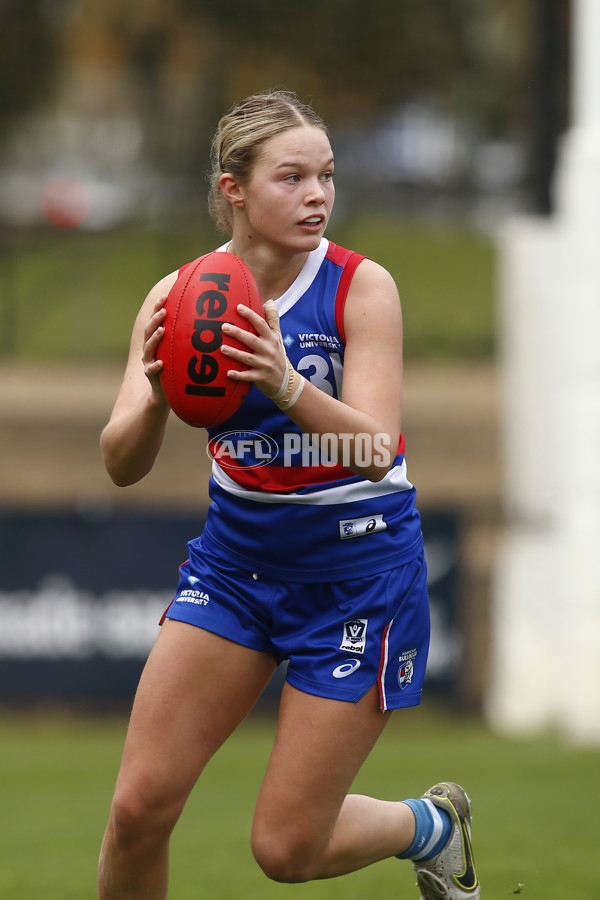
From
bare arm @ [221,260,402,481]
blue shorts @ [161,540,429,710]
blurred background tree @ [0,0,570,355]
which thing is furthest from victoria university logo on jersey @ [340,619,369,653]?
blurred background tree @ [0,0,570,355]

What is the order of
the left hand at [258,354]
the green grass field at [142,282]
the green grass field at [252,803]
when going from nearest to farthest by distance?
the left hand at [258,354] → the green grass field at [252,803] → the green grass field at [142,282]

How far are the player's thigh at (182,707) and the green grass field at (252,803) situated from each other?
1237mm

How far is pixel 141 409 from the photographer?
11.6 feet

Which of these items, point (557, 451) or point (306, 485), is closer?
point (306, 485)

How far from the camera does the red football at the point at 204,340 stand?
10.9ft

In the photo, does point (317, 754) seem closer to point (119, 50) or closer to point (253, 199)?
point (253, 199)

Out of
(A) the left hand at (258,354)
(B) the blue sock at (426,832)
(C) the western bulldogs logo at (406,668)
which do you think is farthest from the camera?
(B) the blue sock at (426,832)

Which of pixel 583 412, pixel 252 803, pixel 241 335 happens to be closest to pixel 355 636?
pixel 241 335

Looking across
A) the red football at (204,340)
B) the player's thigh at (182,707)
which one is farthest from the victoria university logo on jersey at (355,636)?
the red football at (204,340)

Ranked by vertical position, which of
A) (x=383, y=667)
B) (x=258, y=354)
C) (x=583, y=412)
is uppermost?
(x=258, y=354)

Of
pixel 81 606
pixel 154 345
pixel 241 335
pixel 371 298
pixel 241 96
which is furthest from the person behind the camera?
pixel 241 96

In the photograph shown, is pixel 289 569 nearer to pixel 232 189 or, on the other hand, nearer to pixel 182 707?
pixel 182 707

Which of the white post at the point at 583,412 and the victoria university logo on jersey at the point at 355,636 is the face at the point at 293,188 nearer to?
the victoria university logo on jersey at the point at 355,636

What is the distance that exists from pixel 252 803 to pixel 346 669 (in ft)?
17.3
